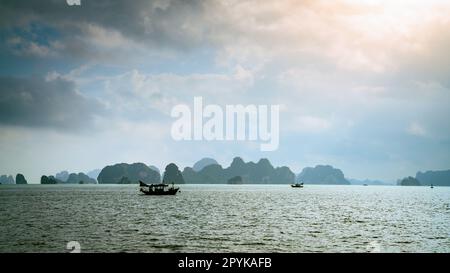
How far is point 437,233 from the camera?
56188 millimetres

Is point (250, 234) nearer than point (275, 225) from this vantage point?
Yes

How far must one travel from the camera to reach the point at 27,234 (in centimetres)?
5116

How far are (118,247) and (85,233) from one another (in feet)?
43.6
